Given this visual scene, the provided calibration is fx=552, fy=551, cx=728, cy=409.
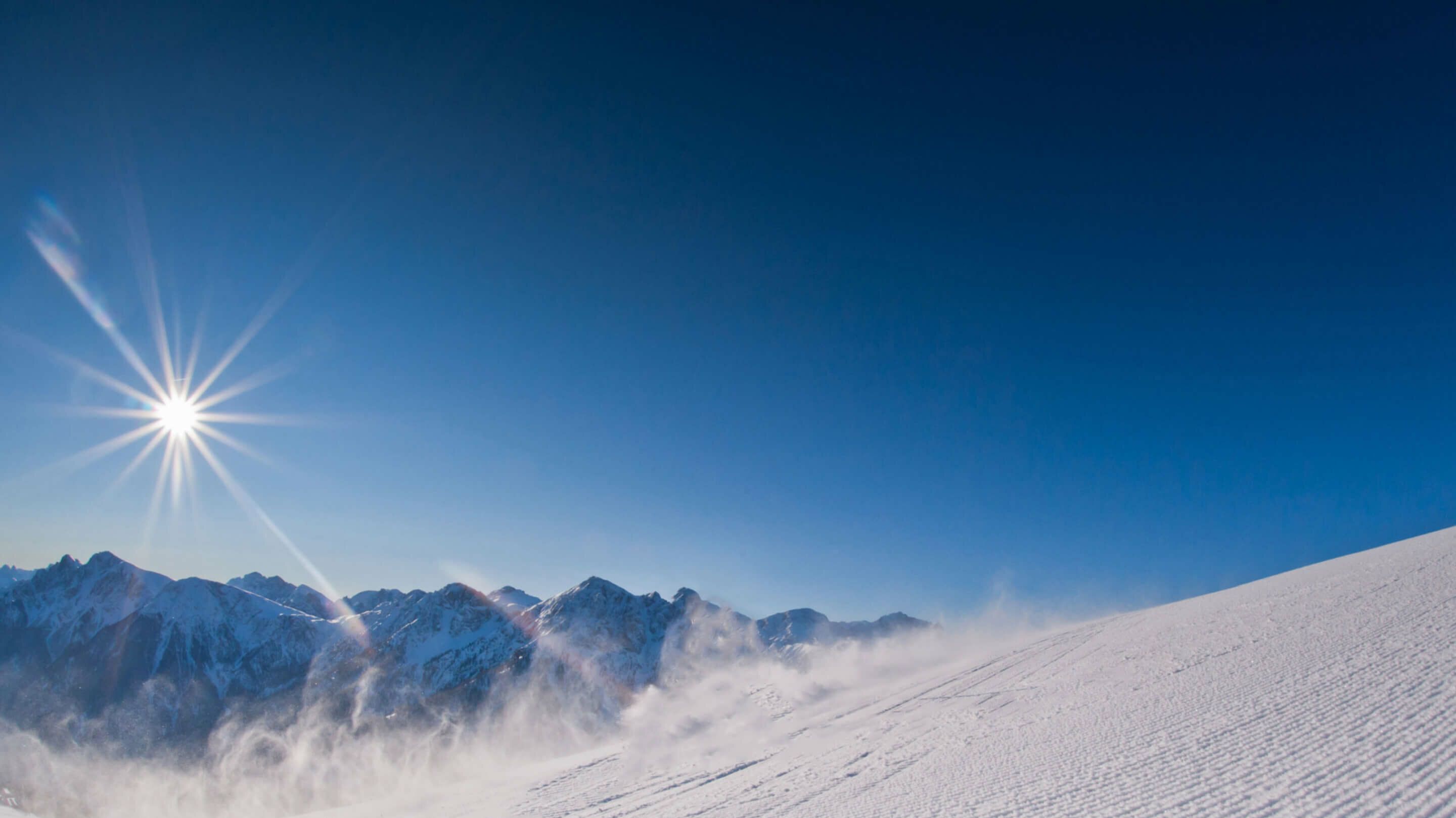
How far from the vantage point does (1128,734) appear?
16.8m

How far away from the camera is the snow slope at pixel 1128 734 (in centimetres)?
1277

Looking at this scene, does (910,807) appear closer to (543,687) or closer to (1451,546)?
(1451,546)

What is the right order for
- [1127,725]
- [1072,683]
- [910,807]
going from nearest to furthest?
[910,807] < [1127,725] < [1072,683]

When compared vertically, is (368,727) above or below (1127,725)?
below

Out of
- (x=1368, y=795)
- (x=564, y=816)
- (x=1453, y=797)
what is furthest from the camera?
(x=564, y=816)

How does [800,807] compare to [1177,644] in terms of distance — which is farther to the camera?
[1177,644]

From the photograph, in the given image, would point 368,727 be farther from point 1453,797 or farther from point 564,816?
point 1453,797

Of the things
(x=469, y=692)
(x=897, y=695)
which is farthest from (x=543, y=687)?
(x=897, y=695)

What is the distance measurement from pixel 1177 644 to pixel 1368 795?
16214 millimetres

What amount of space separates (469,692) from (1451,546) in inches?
8920

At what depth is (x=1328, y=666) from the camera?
57.9ft

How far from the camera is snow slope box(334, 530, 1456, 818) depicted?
12773 mm

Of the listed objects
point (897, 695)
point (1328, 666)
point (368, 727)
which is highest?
point (1328, 666)

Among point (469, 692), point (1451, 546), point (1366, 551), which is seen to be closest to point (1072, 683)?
point (1451, 546)
